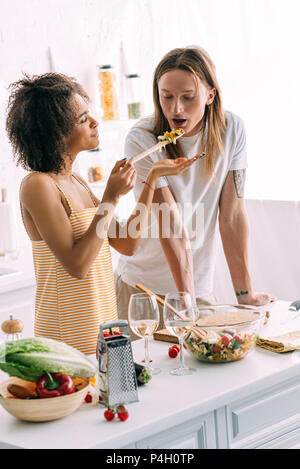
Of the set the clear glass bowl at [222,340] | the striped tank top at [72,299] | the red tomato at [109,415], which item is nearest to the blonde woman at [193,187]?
the striped tank top at [72,299]

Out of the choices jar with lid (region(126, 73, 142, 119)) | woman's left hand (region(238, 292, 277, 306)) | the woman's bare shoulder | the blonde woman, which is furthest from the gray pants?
jar with lid (region(126, 73, 142, 119))

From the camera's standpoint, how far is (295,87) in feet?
12.0

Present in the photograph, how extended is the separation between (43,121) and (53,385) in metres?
0.94

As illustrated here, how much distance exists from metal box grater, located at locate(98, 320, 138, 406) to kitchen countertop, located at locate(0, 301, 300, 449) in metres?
0.03

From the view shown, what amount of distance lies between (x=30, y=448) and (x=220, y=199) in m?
1.44

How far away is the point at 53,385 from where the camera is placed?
1.42m

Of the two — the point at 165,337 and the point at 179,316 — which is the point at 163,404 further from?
the point at 165,337

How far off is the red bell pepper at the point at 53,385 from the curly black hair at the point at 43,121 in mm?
857

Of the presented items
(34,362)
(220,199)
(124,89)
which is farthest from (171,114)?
(124,89)

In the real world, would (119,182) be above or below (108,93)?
below

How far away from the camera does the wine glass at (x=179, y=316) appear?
1.66 meters

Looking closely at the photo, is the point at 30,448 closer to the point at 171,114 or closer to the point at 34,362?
the point at 34,362

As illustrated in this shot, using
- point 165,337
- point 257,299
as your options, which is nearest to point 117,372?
point 165,337

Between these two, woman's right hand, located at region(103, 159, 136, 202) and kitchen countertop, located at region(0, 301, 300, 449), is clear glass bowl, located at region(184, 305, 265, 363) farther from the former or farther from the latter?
woman's right hand, located at region(103, 159, 136, 202)
